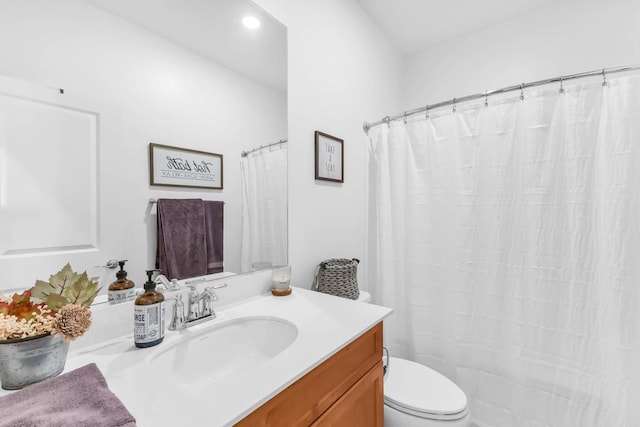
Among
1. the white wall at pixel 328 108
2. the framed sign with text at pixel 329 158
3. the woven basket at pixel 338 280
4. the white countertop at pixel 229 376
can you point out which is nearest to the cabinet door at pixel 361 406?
the white countertop at pixel 229 376

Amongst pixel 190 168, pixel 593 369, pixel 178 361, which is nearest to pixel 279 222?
pixel 190 168

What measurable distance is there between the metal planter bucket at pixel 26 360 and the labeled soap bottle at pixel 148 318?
0.18 meters

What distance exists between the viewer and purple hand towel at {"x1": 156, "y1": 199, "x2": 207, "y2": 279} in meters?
0.94

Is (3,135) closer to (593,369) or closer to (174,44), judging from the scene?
(174,44)

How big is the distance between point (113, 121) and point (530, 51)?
95.1 inches

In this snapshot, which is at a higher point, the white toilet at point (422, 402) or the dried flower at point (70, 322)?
the dried flower at point (70, 322)

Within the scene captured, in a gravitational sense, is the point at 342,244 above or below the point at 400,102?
below

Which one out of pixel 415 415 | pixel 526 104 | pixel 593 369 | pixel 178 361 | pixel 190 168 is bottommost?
pixel 415 415

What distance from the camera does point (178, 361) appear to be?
81 centimetres

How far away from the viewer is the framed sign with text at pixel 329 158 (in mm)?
1525

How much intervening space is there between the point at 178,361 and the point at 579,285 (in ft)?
5.54

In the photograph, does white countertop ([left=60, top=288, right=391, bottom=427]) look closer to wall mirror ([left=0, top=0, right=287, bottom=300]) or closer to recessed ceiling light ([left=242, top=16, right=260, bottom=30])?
wall mirror ([left=0, top=0, right=287, bottom=300])

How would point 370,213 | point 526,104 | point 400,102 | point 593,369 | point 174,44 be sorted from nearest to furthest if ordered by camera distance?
point 174,44 < point 593,369 < point 526,104 < point 370,213 < point 400,102

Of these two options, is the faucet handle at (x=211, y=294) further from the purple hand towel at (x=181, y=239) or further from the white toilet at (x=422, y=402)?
the white toilet at (x=422, y=402)
